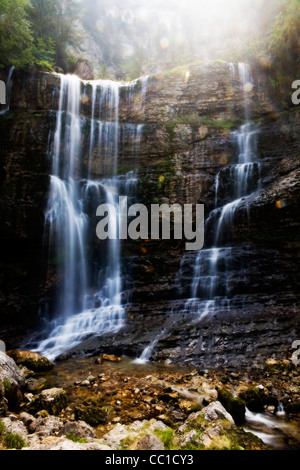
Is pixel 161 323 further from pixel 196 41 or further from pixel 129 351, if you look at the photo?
pixel 196 41

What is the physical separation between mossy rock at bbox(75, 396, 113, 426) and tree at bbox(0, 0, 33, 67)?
16.3 m

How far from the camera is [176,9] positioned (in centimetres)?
5125

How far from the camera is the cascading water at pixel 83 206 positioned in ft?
35.7

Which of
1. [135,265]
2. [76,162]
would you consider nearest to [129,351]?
[135,265]

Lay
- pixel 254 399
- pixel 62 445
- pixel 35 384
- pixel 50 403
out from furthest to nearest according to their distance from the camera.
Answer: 1. pixel 35 384
2. pixel 254 399
3. pixel 50 403
4. pixel 62 445

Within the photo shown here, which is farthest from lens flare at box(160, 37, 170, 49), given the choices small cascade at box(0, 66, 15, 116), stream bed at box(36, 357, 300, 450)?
stream bed at box(36, 357, 300, 450)

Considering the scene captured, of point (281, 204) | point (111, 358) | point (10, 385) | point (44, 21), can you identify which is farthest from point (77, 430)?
point (44, 21)

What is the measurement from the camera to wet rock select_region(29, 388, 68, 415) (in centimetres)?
447

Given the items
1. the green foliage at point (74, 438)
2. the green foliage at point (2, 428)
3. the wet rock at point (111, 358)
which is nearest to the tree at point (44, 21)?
the wet rock at point (111, 358)

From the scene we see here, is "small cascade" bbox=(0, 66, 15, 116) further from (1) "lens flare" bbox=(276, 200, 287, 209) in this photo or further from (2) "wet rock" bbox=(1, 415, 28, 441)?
(2) "wet rock" bbox=(1, 415, 28, 441)

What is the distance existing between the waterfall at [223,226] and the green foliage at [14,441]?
6957 millimetres

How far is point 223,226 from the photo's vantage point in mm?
11641

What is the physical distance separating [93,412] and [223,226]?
9013 millimetres

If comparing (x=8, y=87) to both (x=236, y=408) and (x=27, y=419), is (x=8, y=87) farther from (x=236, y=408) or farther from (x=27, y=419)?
(x=236, y=408)
